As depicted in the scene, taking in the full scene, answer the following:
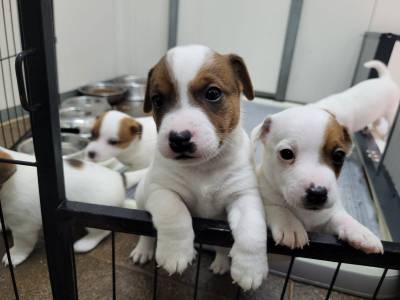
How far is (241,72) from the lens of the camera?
120cm

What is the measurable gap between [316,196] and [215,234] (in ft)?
0.96

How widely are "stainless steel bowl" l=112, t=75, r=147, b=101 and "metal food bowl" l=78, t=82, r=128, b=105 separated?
7 cm

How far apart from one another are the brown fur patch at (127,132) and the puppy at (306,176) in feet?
4.21

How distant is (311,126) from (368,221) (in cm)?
126

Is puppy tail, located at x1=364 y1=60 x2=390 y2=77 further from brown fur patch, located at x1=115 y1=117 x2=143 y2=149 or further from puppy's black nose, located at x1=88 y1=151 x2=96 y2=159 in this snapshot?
puppy's black nose, located at x1=88 y1=151 x2=96 y2=159

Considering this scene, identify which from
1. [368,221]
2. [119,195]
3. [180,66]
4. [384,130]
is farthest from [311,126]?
[384,130]

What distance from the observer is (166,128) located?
95 cm

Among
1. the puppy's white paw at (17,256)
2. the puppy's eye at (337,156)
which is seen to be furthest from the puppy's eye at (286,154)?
the puppy's white paw at (17,256)

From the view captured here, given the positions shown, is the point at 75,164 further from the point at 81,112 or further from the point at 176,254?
the point at 81,112

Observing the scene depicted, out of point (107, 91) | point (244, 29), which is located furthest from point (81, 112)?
point (244, 29)

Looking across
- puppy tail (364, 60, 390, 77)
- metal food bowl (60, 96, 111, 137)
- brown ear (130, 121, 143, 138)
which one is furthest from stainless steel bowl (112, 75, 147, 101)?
puppy tail (364, 60, 390, 77)

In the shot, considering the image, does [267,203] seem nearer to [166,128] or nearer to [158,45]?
[166,128]

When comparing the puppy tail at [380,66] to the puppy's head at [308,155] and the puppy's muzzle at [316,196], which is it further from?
the puppy's muzzle at [316,196]

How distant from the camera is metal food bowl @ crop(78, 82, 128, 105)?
12.0 ft
